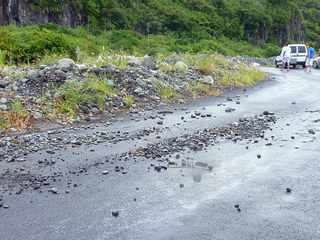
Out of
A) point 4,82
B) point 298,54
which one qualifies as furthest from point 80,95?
point 298,54

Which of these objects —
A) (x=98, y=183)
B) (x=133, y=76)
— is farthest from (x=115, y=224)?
(x=133, y=76)

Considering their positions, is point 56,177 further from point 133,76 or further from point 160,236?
point 133,76

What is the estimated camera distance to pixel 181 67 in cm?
1881

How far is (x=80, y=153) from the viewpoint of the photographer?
8781mm

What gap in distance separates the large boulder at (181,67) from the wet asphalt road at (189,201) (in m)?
9.08

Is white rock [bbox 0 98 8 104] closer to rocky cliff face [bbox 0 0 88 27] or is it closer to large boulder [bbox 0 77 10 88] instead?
large boulder [bbox 0 77 10 88]

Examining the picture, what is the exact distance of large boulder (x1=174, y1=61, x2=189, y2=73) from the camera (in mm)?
18572

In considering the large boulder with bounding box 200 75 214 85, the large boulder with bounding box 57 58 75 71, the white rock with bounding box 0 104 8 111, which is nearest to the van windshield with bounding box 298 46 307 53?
the large boulder with bounding box 200 75 214 85

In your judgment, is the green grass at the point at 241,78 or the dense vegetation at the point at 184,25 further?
the dense vegetation at the point at 184,25

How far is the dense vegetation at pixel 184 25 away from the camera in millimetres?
43719

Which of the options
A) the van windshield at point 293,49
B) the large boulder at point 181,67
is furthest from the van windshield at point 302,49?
the large boulder at point 181,67

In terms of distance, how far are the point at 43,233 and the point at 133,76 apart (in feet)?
34.1

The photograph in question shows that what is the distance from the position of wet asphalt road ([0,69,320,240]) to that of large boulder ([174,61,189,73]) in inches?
357

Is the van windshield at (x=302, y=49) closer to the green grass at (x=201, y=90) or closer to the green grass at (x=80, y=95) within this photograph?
the green grass at (x=201, y=90)
